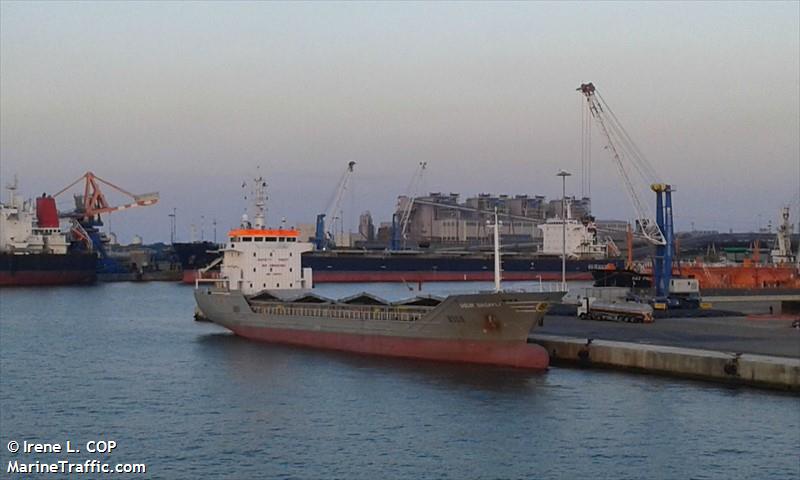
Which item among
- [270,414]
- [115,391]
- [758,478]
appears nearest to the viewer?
[758,478]

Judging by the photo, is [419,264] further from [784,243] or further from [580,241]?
[784,243]

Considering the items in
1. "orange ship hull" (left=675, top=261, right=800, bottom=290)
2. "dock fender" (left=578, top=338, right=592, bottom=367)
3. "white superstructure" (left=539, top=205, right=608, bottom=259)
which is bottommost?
"dock fender" (left=578, top=338, right=592, bottom=367)

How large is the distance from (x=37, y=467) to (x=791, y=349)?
2186 cm

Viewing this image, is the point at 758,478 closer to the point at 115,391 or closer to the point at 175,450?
the point at 175,450

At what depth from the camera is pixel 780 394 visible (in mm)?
25156

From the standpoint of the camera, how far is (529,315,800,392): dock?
2647 cm

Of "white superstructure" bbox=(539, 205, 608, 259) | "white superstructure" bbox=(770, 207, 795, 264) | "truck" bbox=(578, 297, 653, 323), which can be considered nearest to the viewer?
"truck" bbox=(578, 297, 653, 323)

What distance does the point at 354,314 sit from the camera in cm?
3497

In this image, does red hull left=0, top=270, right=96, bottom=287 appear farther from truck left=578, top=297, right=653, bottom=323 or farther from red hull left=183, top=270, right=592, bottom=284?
truck left=578, top=297, right=653, bottom=323

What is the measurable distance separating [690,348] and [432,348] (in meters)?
8.07

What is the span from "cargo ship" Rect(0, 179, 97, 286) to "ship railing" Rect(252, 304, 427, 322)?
5765 cm

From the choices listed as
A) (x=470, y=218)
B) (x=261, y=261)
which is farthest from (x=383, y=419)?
(x=470, y=218)

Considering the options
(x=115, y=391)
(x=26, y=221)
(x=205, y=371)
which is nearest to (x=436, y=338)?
(x=205, y=371)

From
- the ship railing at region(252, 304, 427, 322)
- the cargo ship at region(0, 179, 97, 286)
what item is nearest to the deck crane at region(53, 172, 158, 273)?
the cargo ship at region(0, 179, 97, 286)
